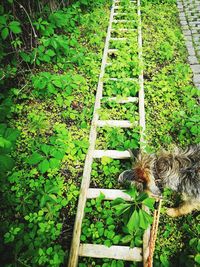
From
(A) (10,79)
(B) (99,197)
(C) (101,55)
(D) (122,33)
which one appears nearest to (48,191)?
(B) (99,197)

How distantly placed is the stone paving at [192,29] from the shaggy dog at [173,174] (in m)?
2.42

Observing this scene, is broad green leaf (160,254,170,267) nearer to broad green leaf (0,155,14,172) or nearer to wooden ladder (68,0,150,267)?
wooden ladder (68,0,150,267)

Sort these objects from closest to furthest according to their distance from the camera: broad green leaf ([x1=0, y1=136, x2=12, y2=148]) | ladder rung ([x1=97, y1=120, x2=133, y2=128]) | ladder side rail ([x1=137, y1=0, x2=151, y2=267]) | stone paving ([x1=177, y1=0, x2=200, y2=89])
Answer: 1. broad green leaf ([x1=0, y1=136, x2=12, y2=148])
2. ladder side rail ([x1=137, y1=0, x2=151, y2=267])
3. ladder rung ([x1=97, y1=120, x2=133, y2=128])
4. stone paving ([x1=177, y1=0, x2=200, y2=89])

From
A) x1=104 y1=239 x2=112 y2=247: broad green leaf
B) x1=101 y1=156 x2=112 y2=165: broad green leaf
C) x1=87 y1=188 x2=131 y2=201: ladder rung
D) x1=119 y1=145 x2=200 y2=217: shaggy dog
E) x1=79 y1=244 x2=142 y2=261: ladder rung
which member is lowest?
x1=79 y1=244 x2=142 y2=261: ladder rung

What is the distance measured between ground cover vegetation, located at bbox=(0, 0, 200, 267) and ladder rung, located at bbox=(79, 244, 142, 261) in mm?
73

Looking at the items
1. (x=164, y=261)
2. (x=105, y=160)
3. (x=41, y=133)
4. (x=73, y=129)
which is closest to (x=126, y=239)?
(x=164, y=261)

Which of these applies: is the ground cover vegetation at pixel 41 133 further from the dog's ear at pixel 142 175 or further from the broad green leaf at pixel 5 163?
the dog's ear at pixel 142 175

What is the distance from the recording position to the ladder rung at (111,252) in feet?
9.39

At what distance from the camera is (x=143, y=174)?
2893 millimetres

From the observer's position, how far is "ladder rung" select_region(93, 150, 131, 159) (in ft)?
12.3

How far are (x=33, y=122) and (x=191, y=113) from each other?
2.89m

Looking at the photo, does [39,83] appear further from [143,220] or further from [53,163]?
[143,220]

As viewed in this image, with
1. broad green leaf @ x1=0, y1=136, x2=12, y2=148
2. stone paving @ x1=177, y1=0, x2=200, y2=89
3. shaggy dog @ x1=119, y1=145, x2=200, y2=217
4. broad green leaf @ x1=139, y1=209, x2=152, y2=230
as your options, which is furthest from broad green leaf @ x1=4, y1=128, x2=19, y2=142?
stone paving @ x1=177, y1=0, x2=200, y2=89

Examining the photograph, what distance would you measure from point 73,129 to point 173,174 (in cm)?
196
